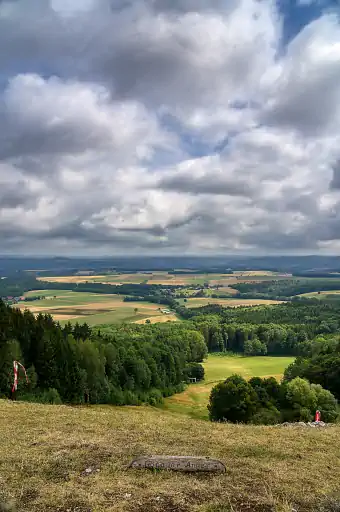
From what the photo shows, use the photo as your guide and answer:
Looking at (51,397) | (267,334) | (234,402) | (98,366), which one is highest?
(98,366)

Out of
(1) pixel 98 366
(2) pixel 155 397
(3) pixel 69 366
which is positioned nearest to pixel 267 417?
Answer: (1) pixel 98 366

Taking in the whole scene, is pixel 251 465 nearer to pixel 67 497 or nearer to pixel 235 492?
pixel 235 492

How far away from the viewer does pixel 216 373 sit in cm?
11231

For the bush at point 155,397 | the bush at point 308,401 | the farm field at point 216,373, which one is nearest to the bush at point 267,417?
the bush at point 308,401

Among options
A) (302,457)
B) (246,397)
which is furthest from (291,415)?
(302,457)

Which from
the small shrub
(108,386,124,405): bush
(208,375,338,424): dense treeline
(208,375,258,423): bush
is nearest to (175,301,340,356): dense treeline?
(208,375,338,424): dense treeline

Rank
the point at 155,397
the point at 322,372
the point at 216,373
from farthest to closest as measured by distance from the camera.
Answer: the point at 216,373, the point at 155,397, the point at 322,372

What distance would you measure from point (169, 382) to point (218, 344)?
229 feet

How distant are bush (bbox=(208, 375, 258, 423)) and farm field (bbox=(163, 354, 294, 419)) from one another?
7.99 m

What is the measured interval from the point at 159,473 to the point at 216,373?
101 meters

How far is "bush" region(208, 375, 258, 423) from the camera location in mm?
54219

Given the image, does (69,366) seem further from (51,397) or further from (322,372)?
(322,372)

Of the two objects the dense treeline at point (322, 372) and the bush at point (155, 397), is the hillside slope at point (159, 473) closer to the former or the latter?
the dense treeline at point (322, 372)

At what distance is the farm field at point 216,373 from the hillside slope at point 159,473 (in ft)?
147
